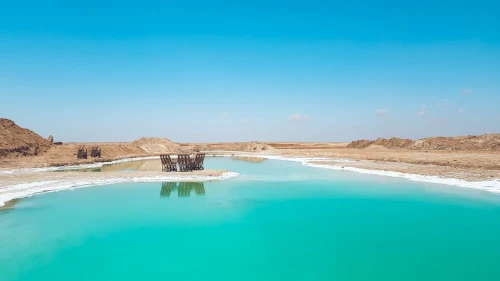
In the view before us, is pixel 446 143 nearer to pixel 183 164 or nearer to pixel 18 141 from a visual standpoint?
pixel 183 164

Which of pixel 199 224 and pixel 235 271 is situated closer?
pixel 235 271

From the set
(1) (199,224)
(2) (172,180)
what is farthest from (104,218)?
(2) (172,180)

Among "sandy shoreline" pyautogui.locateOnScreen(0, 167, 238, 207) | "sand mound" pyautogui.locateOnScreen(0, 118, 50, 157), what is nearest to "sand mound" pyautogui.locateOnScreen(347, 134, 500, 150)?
"sandy shoreline" pyautogui.locateOnScreen(0, 167, 238, 207)

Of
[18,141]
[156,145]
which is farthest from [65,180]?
[156,145]

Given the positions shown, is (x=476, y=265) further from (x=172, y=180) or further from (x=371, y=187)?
(x=172, y=180)

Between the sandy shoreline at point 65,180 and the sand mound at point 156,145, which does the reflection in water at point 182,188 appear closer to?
the sandy shoreline at point 65,180

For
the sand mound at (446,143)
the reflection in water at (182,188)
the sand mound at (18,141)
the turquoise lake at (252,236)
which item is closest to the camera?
the turquoise lake at (252,236)

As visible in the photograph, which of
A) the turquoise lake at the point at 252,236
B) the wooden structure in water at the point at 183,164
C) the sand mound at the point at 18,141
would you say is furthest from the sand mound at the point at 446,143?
the sand mound at the point at 18,141
